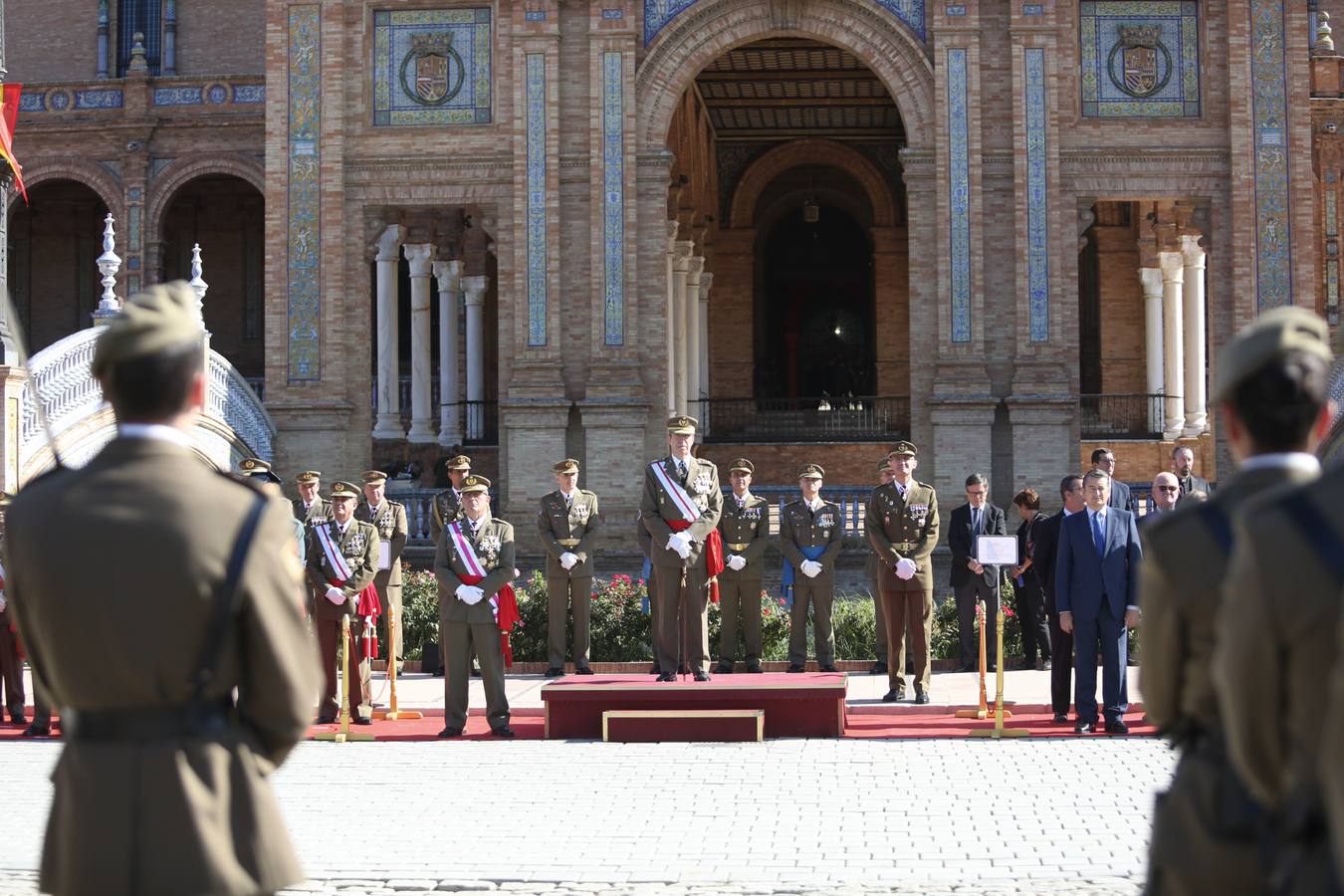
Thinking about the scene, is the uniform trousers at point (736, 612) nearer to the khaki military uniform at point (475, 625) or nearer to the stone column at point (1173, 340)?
the khaki military uniform at point (475, 625)

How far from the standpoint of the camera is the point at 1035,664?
1859 cm

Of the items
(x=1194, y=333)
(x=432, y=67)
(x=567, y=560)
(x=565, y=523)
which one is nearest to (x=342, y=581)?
(x=567, y=560)

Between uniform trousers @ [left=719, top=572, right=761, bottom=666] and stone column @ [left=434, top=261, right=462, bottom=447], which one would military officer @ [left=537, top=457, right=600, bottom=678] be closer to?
uniform trousers @ [left=719, top=572, right=761, bottom=666]

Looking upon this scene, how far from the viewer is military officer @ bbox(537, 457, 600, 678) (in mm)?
18016

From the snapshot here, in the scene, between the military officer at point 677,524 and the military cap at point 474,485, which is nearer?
the military cap at point 474,485

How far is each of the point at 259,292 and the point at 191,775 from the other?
33.7 m

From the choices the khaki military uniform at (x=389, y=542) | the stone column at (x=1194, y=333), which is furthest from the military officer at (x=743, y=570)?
the stone column at (x=1194, y=333)

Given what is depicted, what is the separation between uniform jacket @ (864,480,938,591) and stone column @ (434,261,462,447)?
1751 centimetres

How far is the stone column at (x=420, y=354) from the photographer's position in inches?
1320

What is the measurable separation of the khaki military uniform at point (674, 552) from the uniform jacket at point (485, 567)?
171cm

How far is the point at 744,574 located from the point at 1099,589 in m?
5.37

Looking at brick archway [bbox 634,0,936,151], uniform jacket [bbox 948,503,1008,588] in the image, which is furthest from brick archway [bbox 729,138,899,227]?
uniform jacket [bbox 948,503,1008,588]

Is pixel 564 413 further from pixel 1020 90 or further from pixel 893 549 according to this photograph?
pixel 893 549

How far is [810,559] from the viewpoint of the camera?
17828 millimetres
